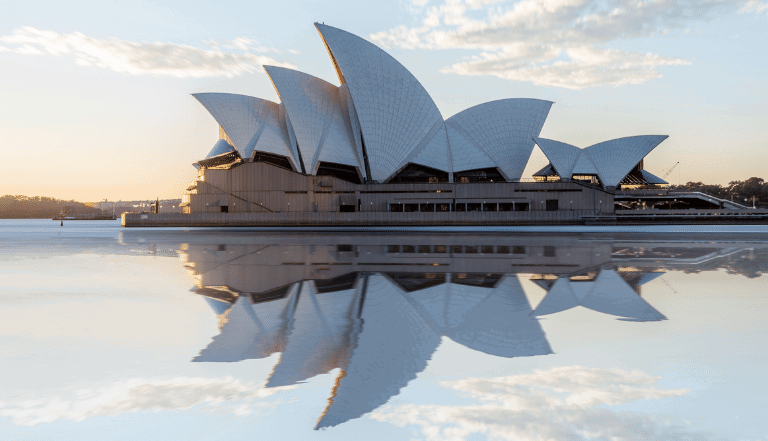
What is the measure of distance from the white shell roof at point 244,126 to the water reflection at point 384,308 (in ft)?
136

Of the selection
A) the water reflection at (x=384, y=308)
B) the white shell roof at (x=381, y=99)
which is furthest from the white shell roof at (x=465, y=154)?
the water reflection at (x=384, y=308)

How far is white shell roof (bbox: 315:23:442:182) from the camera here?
5194 cm

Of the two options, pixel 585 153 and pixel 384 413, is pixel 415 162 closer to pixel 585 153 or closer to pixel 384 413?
pixel 585 153

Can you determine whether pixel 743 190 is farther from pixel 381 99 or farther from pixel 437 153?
pixel 381 99

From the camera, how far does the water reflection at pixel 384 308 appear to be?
4.31 meters

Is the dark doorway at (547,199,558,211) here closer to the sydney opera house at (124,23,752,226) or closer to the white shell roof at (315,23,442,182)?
the sydney opera house at (124,23,752,226)

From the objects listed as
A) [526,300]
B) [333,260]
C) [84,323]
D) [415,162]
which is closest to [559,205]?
[415,162]

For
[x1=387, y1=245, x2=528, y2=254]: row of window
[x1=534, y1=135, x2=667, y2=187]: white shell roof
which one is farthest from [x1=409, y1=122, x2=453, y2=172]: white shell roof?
[x1=387, y1=245, x2=528, y2=254]: row of window

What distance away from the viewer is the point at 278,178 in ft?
181

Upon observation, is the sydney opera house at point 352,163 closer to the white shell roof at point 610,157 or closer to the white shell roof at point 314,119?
the white shell roof at point 314,119

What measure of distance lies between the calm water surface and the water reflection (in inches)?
1.4

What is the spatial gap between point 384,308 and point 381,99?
49.6 meters

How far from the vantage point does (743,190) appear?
355 ft

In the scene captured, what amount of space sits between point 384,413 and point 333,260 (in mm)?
11986
